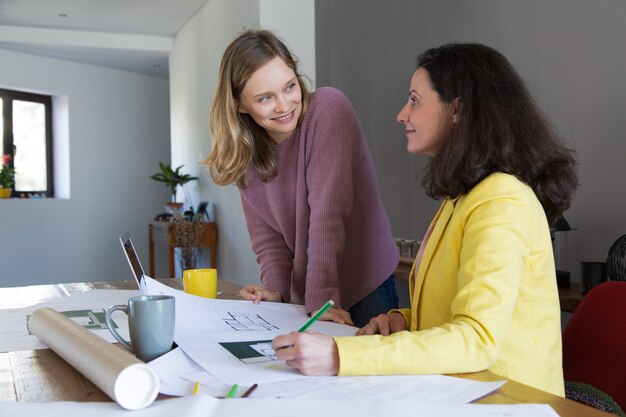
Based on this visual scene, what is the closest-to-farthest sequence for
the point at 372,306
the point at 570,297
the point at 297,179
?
1. the point at 297,179
2. the point at 372,306
3. the point at 570,297

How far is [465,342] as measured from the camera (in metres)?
0.88

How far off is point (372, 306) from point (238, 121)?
1.91 ft

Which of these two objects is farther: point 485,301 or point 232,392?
point 485,301

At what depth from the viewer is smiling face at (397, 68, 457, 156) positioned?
114 cm

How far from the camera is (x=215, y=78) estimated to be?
16.2 feet

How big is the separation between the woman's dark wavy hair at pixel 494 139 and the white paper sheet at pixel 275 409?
1.38 ft

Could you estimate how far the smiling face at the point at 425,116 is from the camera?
1144mm

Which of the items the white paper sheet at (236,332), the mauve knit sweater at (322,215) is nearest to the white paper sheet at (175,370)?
the white paper sheet at (236,332)

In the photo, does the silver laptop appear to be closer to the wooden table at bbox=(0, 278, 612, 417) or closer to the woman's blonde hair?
the wooden table at bbox=(0, 278, 612, 417)

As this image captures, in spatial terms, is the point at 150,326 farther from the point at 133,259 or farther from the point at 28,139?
the point at 28,139

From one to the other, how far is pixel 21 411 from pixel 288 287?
923mm

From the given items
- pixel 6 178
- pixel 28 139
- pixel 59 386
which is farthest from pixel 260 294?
pixel 28 139

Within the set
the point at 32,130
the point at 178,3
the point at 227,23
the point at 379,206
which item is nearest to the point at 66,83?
the point at 32,130

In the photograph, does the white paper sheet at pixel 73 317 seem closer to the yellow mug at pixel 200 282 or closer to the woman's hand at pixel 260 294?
the yellow mug at pixel 200 282
